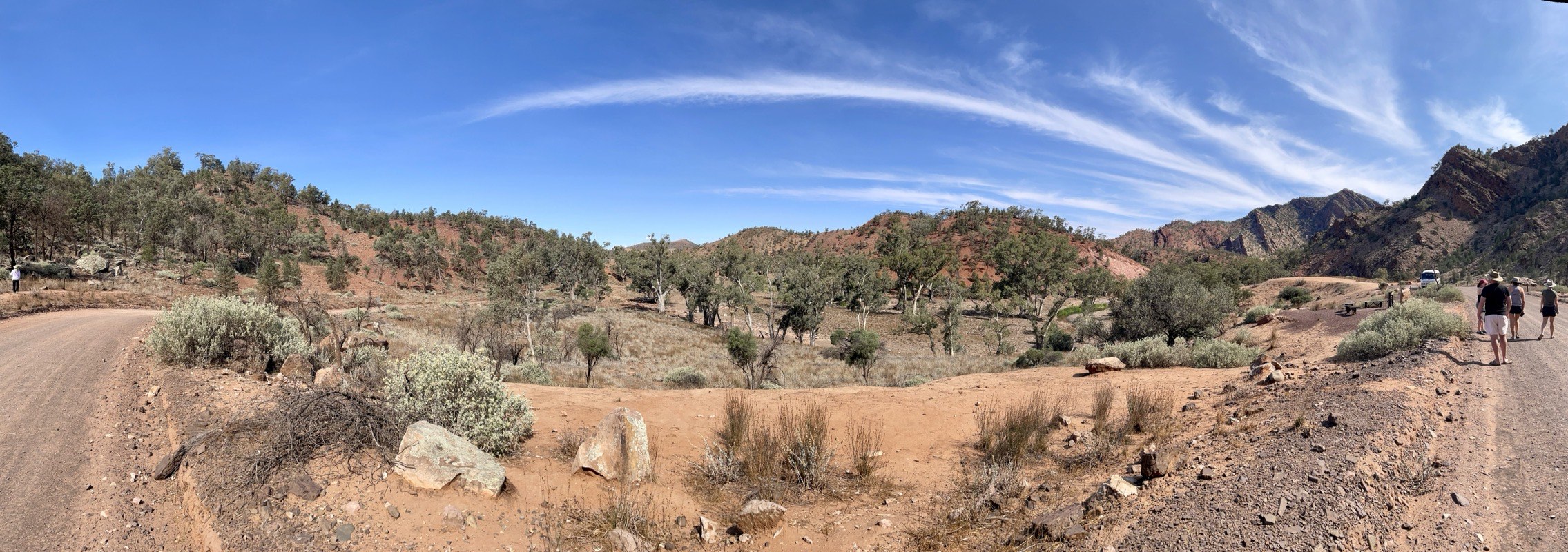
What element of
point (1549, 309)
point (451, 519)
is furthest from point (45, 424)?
point (1549, 309)

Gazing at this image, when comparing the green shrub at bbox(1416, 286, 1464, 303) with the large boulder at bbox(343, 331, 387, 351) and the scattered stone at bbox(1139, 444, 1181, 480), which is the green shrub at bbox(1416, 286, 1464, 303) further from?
the large boulder at bbox(343, 331, 387, 351)

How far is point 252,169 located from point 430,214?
22872 millimetres

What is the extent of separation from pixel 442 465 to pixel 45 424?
434 cm

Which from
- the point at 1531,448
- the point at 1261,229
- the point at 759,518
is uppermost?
the point at 1261,229

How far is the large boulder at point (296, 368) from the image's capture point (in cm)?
869

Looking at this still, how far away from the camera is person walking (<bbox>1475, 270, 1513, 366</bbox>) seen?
28.9 feet

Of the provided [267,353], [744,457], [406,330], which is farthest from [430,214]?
[744,457]

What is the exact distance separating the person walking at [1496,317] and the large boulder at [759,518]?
38.2 feet

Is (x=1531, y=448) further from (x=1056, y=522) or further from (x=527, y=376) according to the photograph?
(x=527, y=376)

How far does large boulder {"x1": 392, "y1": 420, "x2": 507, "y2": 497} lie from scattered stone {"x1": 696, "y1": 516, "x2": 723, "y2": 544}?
1836mm

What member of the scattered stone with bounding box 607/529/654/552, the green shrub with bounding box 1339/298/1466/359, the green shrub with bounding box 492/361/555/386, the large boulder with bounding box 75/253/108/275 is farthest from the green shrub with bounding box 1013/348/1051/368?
the large boulder with bounding box 75/253/108/275

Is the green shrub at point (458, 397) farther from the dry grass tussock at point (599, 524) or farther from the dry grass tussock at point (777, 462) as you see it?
the dry grass tussock at point (777, 462)

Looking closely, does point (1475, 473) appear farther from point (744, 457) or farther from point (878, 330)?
point (878, 330)

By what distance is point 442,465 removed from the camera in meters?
4.98
